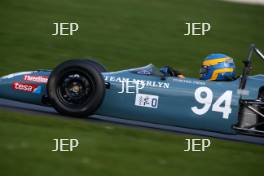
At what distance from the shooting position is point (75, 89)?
30.4 feet

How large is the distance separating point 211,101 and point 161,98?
0.67 meters

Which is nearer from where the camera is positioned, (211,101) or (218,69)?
(211,101)

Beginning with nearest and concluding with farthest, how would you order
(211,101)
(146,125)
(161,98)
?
(211,101) → (161,98) → (146,125)

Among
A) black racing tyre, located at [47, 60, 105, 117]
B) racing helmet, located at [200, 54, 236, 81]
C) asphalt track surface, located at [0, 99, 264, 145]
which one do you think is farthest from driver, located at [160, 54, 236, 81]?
black racing tyre, located at [47, 60, 105, 117]

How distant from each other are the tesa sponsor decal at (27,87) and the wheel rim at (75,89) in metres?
0.43

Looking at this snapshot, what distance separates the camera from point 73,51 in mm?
14781

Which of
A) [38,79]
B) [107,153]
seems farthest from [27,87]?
[107,153]

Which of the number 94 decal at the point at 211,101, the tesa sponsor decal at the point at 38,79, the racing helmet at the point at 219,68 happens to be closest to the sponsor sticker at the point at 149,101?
the number 94 decal at the point at 211,101

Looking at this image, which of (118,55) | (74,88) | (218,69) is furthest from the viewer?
(118,55)

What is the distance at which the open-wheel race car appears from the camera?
9055 mm

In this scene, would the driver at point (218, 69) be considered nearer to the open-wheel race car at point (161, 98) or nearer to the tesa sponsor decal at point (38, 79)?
the open-wheel race car at point (161, 98)

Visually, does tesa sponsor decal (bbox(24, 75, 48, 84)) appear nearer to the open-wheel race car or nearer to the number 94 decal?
the open-wheel race car

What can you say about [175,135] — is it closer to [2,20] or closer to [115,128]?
[115,128]

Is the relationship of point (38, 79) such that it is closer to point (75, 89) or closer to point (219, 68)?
point (75, 89)
